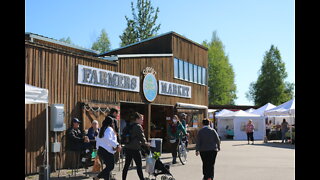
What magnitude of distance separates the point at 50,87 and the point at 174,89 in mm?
9434

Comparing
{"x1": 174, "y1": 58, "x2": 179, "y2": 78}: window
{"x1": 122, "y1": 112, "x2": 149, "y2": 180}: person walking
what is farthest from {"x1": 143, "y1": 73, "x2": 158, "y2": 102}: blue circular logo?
{"x1": 122, "y1": 112, "x2": 149, "y2": 180}: person walking

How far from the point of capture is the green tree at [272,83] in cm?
6362

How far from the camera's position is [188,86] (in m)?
22.6

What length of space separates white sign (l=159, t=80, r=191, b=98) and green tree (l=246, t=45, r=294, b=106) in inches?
1733

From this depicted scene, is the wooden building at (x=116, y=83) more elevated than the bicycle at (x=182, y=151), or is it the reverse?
the wooden building at (x=116, y=83)

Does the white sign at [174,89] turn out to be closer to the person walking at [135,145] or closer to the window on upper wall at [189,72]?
the window on upper wall at [189,72]

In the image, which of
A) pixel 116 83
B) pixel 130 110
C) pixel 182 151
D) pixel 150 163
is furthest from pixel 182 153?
pixel 130 110

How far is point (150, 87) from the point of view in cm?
1825

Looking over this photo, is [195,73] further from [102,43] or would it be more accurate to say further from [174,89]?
[102,43]

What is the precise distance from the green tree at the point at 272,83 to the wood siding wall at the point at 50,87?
53132 millimetres

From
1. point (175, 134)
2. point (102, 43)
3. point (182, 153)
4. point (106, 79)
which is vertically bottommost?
point (182, 153)

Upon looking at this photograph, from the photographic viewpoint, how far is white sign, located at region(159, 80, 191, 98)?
1947cm

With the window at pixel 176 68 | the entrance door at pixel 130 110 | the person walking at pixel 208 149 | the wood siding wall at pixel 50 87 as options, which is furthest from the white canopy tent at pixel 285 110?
the person walking at pixel 208 149
